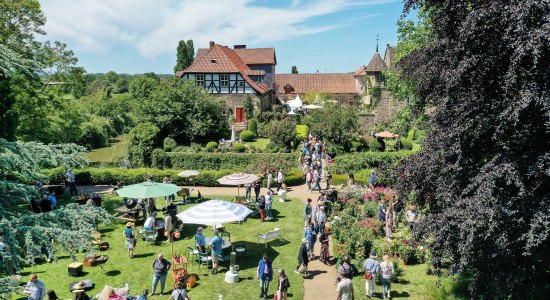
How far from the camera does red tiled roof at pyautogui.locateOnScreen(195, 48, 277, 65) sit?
59.9 metres

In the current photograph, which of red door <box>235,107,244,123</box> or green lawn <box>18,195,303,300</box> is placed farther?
red door <box>235,107,244,123</box>

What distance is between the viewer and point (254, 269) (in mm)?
14672

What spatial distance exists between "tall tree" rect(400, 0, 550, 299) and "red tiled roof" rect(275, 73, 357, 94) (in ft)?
213

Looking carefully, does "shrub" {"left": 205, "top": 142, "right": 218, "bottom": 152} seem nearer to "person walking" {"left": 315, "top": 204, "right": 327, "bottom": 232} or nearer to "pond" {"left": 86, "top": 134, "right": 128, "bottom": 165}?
"pond" {"left": 86, "top": 134, "right": 128, "bottom": 165}

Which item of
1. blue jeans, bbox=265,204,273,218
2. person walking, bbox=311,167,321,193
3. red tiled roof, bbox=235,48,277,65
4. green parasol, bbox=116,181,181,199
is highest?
red tiled roof, bbox=235,48,277,65

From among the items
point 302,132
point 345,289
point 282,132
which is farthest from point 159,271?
point 302,132

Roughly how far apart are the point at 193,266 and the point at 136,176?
13395 millimetres

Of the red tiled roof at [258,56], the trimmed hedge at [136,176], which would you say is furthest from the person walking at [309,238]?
the red tiled roof at [258,56]

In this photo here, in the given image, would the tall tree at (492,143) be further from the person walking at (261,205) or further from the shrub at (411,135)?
the shrub at (411,135)

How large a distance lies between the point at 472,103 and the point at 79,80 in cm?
2386

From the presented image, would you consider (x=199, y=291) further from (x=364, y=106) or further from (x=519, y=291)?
(x=364, y=106)

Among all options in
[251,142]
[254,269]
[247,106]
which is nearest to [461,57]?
[254,269]

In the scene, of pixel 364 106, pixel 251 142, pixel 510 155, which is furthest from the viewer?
pixel 364 106

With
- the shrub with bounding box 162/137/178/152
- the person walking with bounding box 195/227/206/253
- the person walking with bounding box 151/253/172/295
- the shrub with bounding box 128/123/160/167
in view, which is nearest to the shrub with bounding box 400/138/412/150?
the shrub with bounding box 162/137/178/152
